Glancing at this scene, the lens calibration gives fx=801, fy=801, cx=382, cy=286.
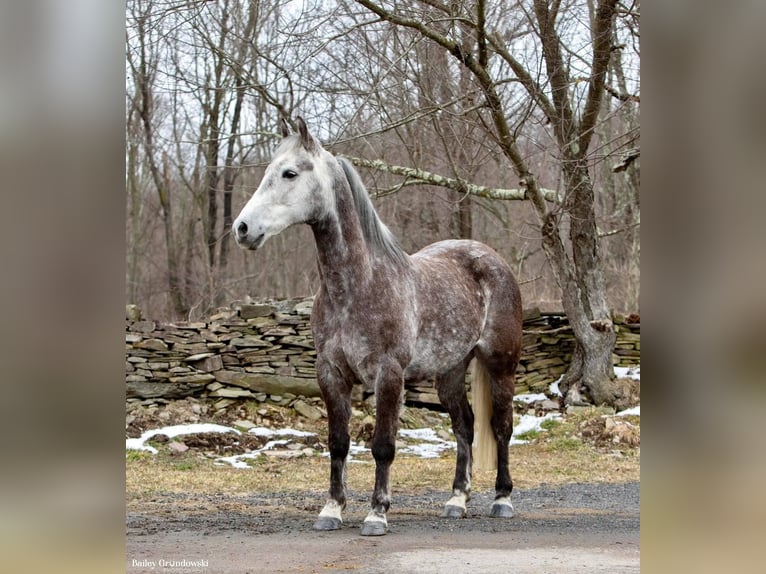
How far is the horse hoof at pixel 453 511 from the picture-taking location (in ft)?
16.3

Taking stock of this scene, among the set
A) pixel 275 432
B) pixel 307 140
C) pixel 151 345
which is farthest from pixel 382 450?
pixel 151 345

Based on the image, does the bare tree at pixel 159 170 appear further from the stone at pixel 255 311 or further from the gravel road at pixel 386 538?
the gravel road at pixel 386 538

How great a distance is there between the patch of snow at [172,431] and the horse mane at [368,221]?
164 inches

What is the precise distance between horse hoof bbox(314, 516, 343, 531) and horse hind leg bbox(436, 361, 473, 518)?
922 millimetres

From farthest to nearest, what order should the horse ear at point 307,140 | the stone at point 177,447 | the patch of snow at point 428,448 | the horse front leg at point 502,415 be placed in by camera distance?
the patch of snow at point 428,448, the stone at point 177,447, the horse front leg at point 502,415, the horse ear at point 307,140

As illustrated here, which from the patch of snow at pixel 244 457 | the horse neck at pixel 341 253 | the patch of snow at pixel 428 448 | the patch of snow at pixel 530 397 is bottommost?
the patch of snow at pixel 428 448

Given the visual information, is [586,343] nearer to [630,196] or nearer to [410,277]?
[630,196]

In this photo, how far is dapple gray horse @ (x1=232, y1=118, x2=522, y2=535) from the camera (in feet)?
13.7

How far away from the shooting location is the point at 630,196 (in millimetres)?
12055

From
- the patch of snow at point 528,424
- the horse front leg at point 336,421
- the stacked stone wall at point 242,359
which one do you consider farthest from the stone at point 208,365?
the horse front leg at point 336,421

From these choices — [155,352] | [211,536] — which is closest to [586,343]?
[155,352]
